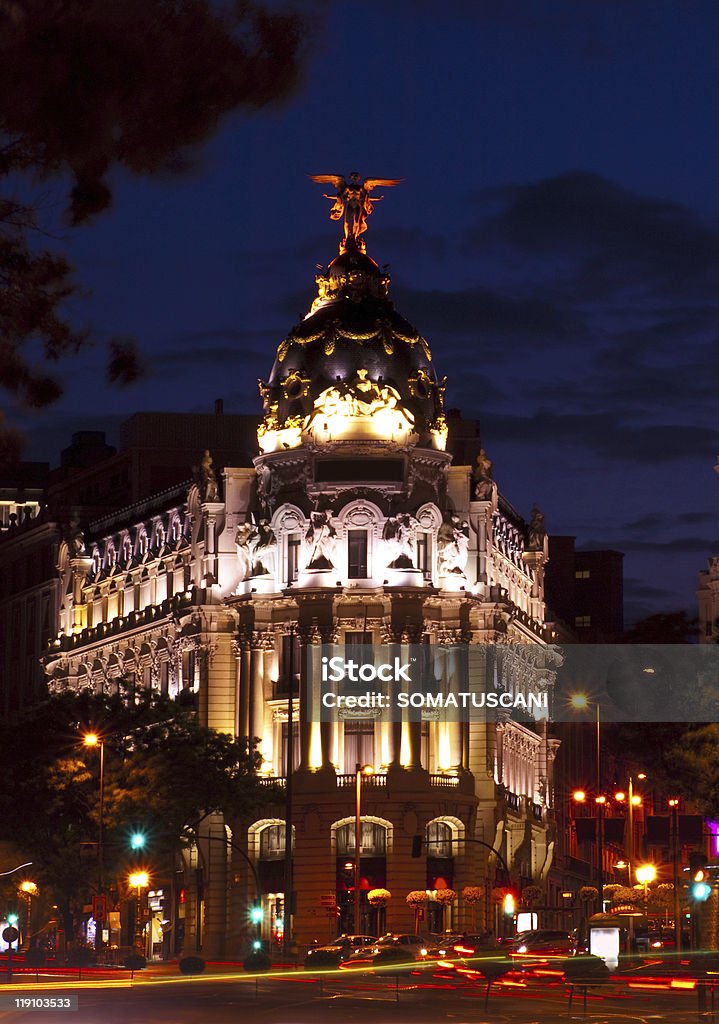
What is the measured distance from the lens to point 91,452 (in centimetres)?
18888

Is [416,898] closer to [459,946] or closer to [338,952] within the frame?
[459,946]

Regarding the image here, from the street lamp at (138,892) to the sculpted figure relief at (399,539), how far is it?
22.6 metres

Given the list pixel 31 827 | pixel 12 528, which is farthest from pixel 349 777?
pixel 12 528

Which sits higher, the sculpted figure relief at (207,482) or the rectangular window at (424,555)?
the sculpted figure relief at (207,482)

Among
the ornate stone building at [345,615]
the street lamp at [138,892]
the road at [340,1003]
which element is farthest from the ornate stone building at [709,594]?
the road at [340,1003]

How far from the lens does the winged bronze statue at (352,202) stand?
128 meters

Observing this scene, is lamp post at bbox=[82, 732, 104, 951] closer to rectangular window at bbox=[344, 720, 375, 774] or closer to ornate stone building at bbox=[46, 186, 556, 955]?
ornate stone building at bbox=[46, 186, 556, 955]

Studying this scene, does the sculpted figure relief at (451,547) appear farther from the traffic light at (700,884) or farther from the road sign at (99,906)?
the traffic light at (700,884)

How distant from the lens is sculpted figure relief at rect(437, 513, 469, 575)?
404 feet

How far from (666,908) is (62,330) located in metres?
111

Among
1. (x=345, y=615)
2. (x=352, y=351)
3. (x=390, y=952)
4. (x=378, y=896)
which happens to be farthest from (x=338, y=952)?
(x=352, y=351)

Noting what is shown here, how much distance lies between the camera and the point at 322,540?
121438 mm

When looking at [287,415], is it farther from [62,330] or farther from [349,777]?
[62,330]

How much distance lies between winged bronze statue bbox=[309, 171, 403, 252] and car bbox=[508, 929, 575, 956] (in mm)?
49802
